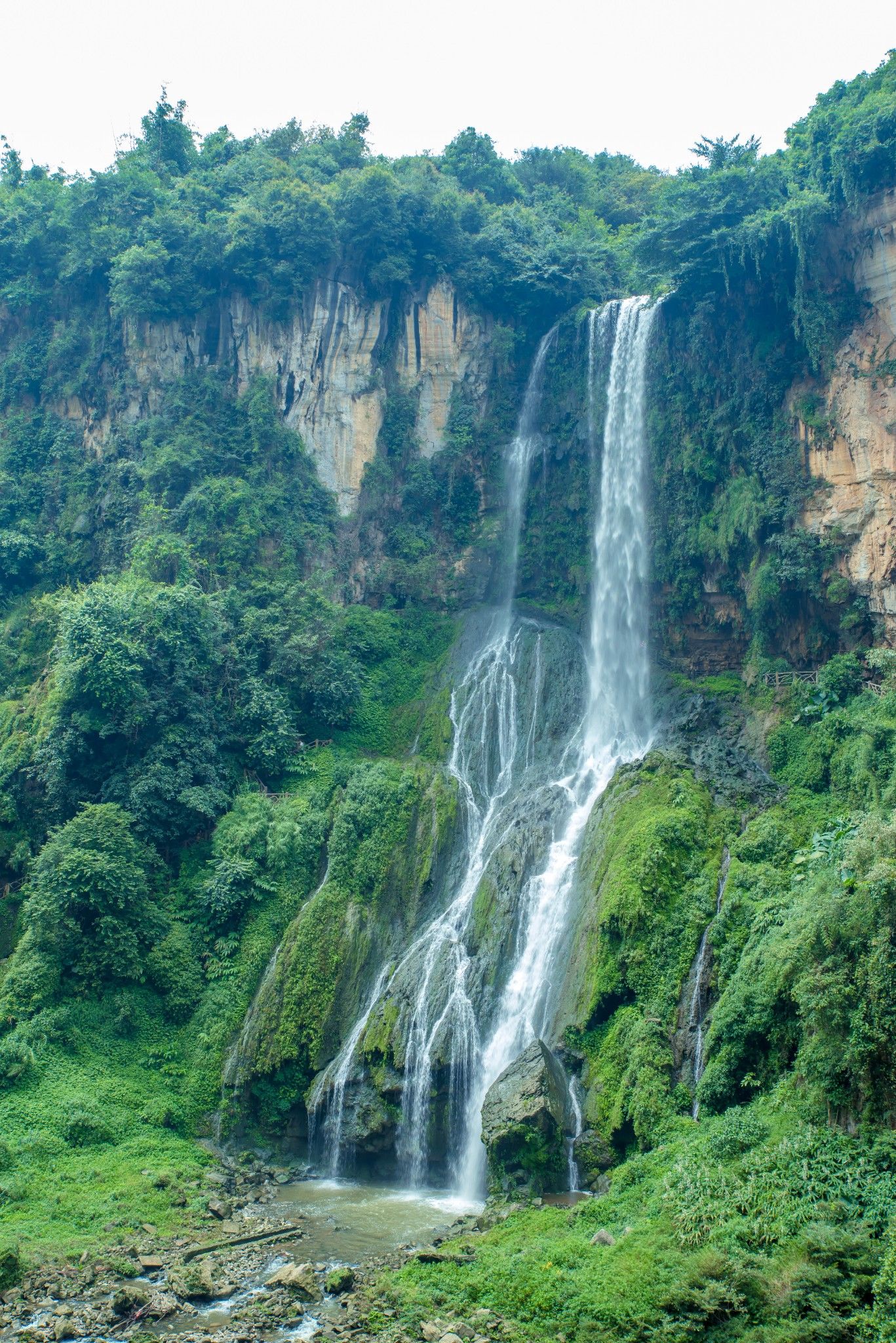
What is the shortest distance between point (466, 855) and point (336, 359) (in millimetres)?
17276

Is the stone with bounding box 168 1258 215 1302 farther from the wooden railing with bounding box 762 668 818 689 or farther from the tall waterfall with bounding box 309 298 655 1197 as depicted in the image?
the wooden railing with bounding box 762 668 818 689

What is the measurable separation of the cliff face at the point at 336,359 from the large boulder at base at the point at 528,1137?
66.1ft

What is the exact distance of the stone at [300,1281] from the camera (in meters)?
13.0

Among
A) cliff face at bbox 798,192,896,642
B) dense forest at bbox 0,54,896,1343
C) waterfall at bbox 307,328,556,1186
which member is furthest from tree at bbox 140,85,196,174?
cliff face at bbox 798,192,896,642

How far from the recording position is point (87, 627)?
77.6 feet

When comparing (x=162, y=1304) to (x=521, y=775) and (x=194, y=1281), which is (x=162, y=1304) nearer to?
(x=194, y=1281)

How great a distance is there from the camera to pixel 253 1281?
1361cm

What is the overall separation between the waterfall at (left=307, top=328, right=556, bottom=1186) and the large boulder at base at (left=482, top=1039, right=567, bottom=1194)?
216 centimetres

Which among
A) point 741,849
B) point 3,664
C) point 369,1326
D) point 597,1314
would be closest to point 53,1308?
point 369,1326

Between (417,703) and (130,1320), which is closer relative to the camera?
(130,1320)

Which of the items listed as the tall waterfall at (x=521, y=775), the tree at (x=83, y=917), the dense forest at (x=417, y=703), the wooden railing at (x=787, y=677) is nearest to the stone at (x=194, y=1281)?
the dense forest at (x=417, y=703)

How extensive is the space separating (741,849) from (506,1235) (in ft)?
25.1

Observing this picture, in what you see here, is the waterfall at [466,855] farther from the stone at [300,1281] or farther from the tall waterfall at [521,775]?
the stone at [300,1281]

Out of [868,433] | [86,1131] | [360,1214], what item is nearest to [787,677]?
[868,433]
